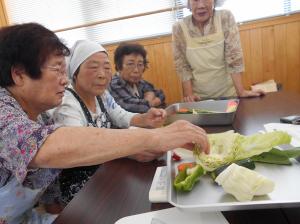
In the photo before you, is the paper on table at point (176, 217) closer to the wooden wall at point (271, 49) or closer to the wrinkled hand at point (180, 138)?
the wrinkled hand at point (180, 138)

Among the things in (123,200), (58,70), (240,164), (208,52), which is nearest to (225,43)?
(208,52)

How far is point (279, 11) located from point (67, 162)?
270 cm

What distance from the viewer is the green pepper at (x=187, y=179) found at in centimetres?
58

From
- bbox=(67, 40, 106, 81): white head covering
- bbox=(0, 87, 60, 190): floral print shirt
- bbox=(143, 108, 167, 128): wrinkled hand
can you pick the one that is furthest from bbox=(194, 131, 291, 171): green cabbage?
bbox=(67, 40, 106, 81): white head covering

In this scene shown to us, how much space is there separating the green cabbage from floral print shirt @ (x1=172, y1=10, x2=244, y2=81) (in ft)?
4.16

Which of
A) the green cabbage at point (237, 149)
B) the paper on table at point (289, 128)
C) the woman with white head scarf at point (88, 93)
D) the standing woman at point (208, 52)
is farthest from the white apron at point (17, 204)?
the standing woman at point (208, 52)

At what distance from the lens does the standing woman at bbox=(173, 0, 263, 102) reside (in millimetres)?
1884

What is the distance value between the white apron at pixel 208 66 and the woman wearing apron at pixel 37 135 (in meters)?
1.19

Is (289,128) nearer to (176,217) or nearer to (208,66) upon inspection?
(176,217)

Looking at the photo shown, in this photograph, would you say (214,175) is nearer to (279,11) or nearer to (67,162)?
(67,162)

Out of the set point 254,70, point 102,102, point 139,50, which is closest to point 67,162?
point 102,102

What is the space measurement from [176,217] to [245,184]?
148 mm

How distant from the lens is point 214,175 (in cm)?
63

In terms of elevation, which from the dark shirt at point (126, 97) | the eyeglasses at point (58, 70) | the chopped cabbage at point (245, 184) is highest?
the eyeglasses at point (58, 70)
